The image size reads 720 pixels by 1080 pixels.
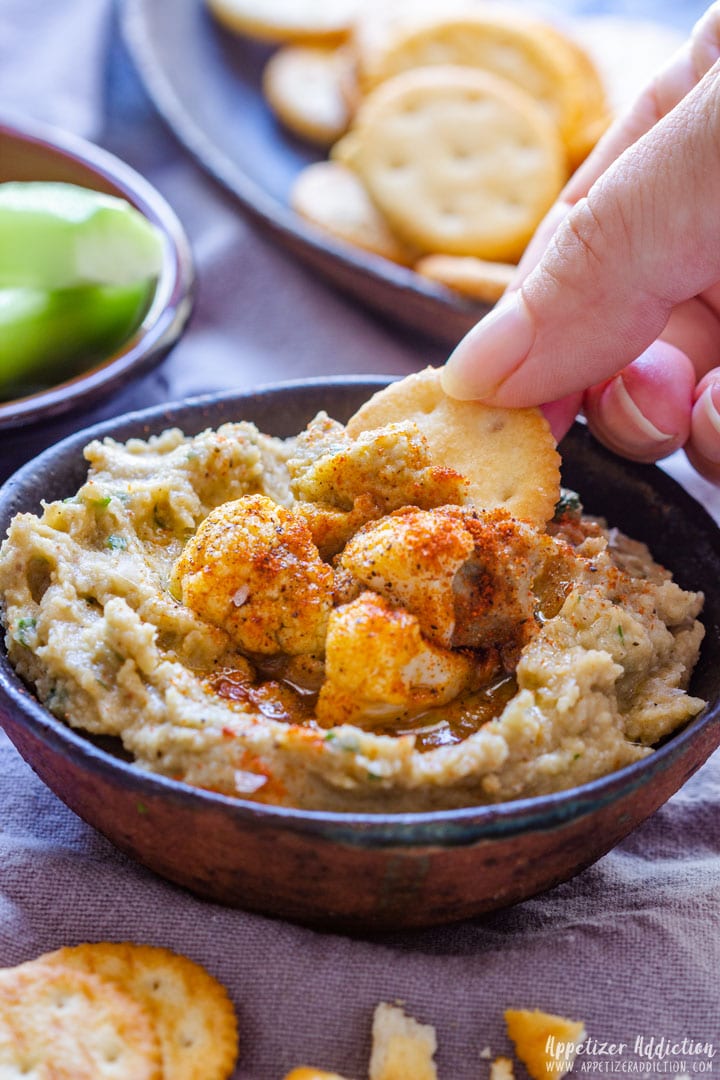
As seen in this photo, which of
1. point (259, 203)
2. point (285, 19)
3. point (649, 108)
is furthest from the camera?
point (285, 19)

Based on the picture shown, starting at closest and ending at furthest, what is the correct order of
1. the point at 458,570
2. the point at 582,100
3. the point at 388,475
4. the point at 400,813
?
the point at 400,813 → the point at 458,570 → the point at 388,475 → the point at 582,100

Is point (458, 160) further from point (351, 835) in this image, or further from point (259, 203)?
point (351, 835)

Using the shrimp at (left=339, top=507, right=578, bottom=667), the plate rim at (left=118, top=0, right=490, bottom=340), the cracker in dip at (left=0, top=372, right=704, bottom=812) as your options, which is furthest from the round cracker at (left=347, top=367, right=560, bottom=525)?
the plate rim at (left=118, top=0, right=490, bottom=340)

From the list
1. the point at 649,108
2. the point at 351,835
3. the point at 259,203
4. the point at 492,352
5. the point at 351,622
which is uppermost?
the point at 649,108

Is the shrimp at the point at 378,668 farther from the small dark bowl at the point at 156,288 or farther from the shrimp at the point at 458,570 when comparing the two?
the small dark bowl at the point at 156,288

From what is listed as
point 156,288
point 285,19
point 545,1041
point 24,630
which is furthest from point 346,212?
point 545,1041

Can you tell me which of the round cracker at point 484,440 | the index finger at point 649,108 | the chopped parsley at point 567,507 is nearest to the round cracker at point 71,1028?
the round cracker at point 484,440

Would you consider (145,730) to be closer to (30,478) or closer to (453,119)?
(30,478)
